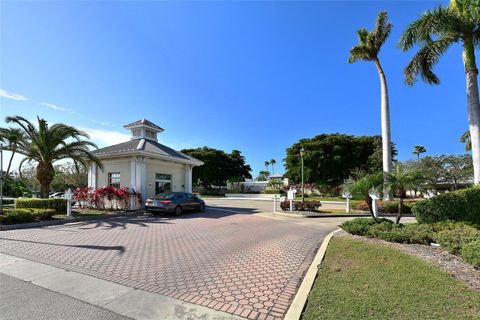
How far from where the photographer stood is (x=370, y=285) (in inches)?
174

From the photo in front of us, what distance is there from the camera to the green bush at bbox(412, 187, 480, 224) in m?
8.16

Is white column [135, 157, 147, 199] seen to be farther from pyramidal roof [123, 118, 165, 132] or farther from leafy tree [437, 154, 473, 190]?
leafy tree [437, 154, 473, 190]

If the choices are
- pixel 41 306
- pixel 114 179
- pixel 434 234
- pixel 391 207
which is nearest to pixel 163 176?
pixel 114 179

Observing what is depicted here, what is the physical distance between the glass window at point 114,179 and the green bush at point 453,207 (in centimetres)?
1774

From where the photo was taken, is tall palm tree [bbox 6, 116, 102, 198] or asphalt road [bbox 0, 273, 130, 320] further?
tall palm tree [bbox 6, 116, 102, 198]

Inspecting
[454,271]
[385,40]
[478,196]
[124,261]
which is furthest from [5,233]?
[385,40]

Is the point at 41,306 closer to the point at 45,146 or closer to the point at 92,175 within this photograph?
the point at 45,146

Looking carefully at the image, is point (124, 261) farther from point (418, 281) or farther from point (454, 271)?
point (454, 271)

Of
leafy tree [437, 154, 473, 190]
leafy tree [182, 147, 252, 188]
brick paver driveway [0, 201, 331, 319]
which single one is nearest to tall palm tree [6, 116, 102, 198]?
brick paver driveway [0, 201, 331, 319]

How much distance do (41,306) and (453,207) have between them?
10.5m

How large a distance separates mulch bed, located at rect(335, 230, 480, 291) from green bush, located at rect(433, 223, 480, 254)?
16cm

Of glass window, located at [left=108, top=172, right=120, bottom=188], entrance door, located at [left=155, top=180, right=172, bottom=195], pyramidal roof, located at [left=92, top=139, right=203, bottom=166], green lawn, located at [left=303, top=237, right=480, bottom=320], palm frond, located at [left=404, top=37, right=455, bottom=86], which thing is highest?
palm frond, located at [left=404, top=37, right=455, bottom=86]

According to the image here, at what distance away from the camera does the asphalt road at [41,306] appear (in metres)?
3.63

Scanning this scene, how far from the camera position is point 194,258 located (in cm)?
647
